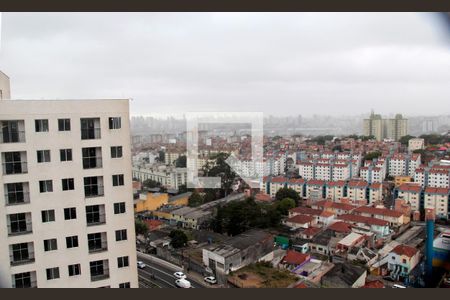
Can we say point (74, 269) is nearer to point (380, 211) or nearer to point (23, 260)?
point (23, 260)

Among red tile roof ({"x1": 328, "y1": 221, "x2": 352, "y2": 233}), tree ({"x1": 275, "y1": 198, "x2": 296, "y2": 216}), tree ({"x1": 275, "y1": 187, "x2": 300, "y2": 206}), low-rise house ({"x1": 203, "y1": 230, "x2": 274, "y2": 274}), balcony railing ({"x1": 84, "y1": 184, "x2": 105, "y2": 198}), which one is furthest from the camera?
tree ({"x1": 275, "y1": 187, "x2": 300, "y2": 206})

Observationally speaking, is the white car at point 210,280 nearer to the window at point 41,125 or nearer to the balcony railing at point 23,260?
the balcony railing at point 23,260

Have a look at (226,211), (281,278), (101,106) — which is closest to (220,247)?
(281,278)

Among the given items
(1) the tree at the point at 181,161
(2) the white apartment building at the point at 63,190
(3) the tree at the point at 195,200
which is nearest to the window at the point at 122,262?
(2) the white apartment building at the point at 63,190

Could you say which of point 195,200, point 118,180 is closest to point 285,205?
point 195,200

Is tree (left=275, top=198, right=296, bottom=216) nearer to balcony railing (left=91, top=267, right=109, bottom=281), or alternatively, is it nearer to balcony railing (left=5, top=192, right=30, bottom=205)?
balcony railing (left=91, top=267, right=109, bottom=281)

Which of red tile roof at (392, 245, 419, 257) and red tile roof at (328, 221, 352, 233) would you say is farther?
red tile roof at (328, 221, 352, 233)

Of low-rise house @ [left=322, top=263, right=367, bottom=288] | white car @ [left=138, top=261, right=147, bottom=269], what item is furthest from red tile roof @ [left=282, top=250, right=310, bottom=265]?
white car @ [left=138, top=261, right=147, bottom=269]
